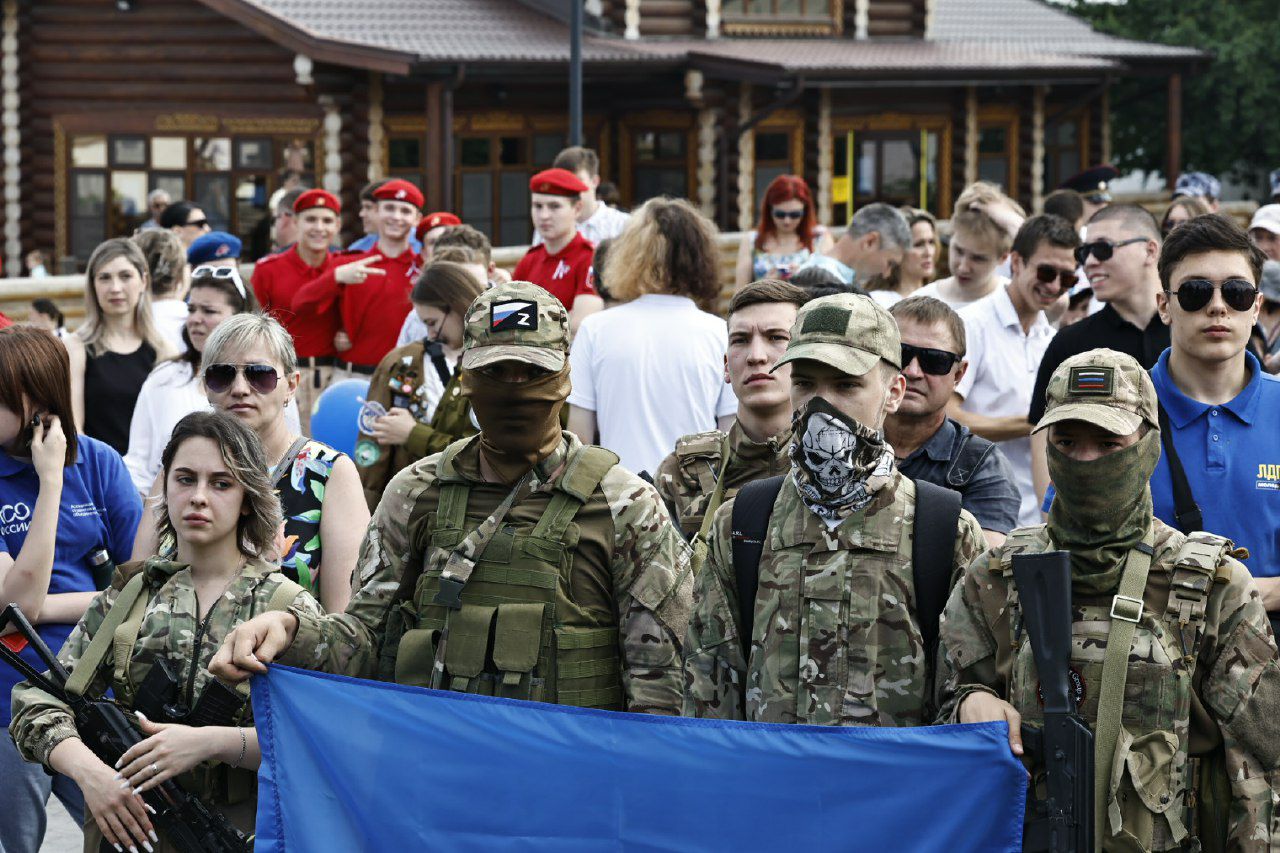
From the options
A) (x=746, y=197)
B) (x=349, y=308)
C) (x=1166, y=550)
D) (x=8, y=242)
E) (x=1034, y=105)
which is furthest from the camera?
(x=1034, y=105)

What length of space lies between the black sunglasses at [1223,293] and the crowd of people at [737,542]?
0.01m

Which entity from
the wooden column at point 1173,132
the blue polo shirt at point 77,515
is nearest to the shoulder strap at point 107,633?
the blue polo shirt at point 77,515

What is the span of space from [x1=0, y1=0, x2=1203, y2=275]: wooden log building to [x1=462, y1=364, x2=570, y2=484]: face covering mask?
18.3 metres

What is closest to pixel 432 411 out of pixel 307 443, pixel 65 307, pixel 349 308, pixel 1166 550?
pixel 307 443

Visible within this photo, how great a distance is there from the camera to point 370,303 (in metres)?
9.86

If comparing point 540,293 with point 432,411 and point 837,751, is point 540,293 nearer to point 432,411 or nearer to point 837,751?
point 837,751

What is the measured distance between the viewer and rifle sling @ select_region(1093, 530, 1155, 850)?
11.7 ft

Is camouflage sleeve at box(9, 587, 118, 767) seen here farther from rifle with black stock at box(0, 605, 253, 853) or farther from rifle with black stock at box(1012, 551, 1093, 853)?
rifle with black stock at box(1012, 551, 1093, 853)

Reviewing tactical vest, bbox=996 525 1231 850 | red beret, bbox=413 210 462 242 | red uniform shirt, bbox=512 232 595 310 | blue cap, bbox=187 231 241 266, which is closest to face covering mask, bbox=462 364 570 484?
tactical vest, bbox=996 525 1231 850

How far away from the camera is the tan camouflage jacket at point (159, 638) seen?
4387mm

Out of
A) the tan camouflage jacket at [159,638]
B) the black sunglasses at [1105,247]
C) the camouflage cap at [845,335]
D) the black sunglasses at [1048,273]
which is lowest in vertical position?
the tan camouflage jacket at [159,638]

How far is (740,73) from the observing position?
973 inches

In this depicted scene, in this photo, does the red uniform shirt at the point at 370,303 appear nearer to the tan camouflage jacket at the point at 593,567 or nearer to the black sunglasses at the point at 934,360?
the black sunglasses at the point at 934,360

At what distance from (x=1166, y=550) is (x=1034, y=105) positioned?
85.8 ft
